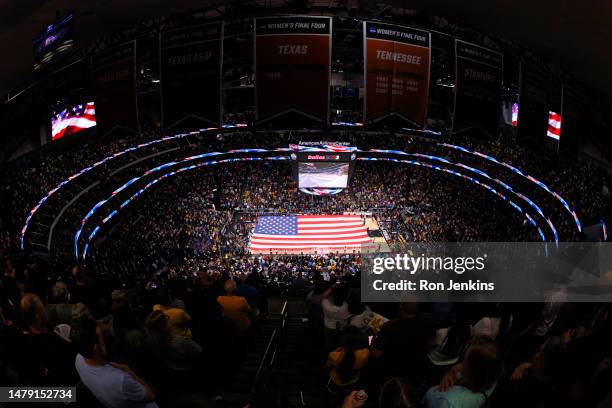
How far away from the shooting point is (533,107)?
11320 mm

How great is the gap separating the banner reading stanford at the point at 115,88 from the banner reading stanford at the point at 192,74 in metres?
0.76

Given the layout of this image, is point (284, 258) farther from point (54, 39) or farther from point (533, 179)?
point (54, 39)

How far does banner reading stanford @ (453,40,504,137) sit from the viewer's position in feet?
35.4

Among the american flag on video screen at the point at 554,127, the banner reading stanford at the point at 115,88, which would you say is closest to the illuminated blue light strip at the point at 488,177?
the american flag on video screen at the point at 554,127

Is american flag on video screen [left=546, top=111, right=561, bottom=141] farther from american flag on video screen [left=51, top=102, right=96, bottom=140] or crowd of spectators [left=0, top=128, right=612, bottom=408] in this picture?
american flag on video screen [left=51, top=102, right=96, bottom=140]

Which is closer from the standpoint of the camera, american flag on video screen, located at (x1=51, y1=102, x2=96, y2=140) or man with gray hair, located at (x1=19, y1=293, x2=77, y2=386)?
man with gray hair, located at (x1=19, y1=293, x2=77, y2=386)

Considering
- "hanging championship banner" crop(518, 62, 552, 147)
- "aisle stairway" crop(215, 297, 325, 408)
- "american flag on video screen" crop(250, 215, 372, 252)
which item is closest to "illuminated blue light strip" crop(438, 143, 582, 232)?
"american flag on video screen" crop(250, 215, 372, 252)

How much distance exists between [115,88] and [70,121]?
645 centimetres

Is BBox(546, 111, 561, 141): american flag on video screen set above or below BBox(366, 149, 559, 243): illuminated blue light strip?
below

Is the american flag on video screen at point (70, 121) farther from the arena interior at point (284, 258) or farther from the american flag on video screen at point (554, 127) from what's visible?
the american flag on video screen at point (554, 127)

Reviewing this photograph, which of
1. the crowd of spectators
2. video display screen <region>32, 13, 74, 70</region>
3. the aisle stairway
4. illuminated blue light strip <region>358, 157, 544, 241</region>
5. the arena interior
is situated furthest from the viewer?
illuminated blue light strip <region>358, 157, 544, 241</region>

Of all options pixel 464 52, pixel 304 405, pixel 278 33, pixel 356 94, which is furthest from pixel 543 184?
pixel 304 405

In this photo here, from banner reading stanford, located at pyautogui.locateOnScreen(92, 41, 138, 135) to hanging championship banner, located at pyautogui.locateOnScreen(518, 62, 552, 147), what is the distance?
8.17 m

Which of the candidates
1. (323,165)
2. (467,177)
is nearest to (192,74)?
(323,165)
